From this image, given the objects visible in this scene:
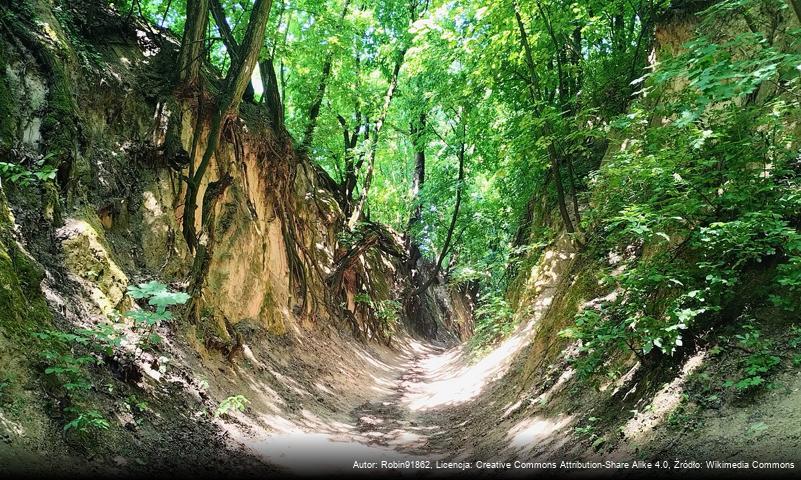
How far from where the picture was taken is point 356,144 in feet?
57.7

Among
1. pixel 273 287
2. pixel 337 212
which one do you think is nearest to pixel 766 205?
pixel 273 287

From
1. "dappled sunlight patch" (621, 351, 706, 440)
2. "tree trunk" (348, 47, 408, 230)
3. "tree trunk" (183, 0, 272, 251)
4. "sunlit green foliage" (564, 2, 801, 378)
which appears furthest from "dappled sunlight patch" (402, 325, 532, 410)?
"tree trunk" (348, 47, 408, 230)

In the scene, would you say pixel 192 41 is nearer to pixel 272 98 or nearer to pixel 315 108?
pixel 272 98

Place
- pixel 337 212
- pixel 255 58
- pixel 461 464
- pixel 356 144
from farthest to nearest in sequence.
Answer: pixel 356 144
pixel 337 212
pixel 255 58
pixel 461 464

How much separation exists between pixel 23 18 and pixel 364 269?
13648 mm

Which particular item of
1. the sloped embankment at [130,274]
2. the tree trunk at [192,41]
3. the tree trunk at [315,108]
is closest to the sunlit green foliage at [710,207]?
the sloped embankment at [130,274]

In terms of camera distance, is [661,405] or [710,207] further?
[710,207]

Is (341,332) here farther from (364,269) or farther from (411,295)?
(411,295)

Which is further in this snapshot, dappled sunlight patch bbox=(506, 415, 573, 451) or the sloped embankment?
dappled sunlight patch bbox=(506, 415, 573, 451)

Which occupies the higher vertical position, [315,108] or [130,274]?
[315,108]

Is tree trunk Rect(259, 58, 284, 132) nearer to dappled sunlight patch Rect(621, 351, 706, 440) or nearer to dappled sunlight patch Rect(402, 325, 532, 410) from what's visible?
dappled sunlight patch Rect(402, 325, 532, 410)

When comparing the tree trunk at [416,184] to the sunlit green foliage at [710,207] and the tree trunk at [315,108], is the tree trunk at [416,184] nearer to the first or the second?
the tree trunk at [315,108]

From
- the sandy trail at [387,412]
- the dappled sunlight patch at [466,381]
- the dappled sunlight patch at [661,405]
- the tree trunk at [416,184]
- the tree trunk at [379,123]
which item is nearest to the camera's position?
the dappled sunlight patch at [661,405]

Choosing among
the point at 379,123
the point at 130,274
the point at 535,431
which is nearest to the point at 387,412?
the point at 535,431
